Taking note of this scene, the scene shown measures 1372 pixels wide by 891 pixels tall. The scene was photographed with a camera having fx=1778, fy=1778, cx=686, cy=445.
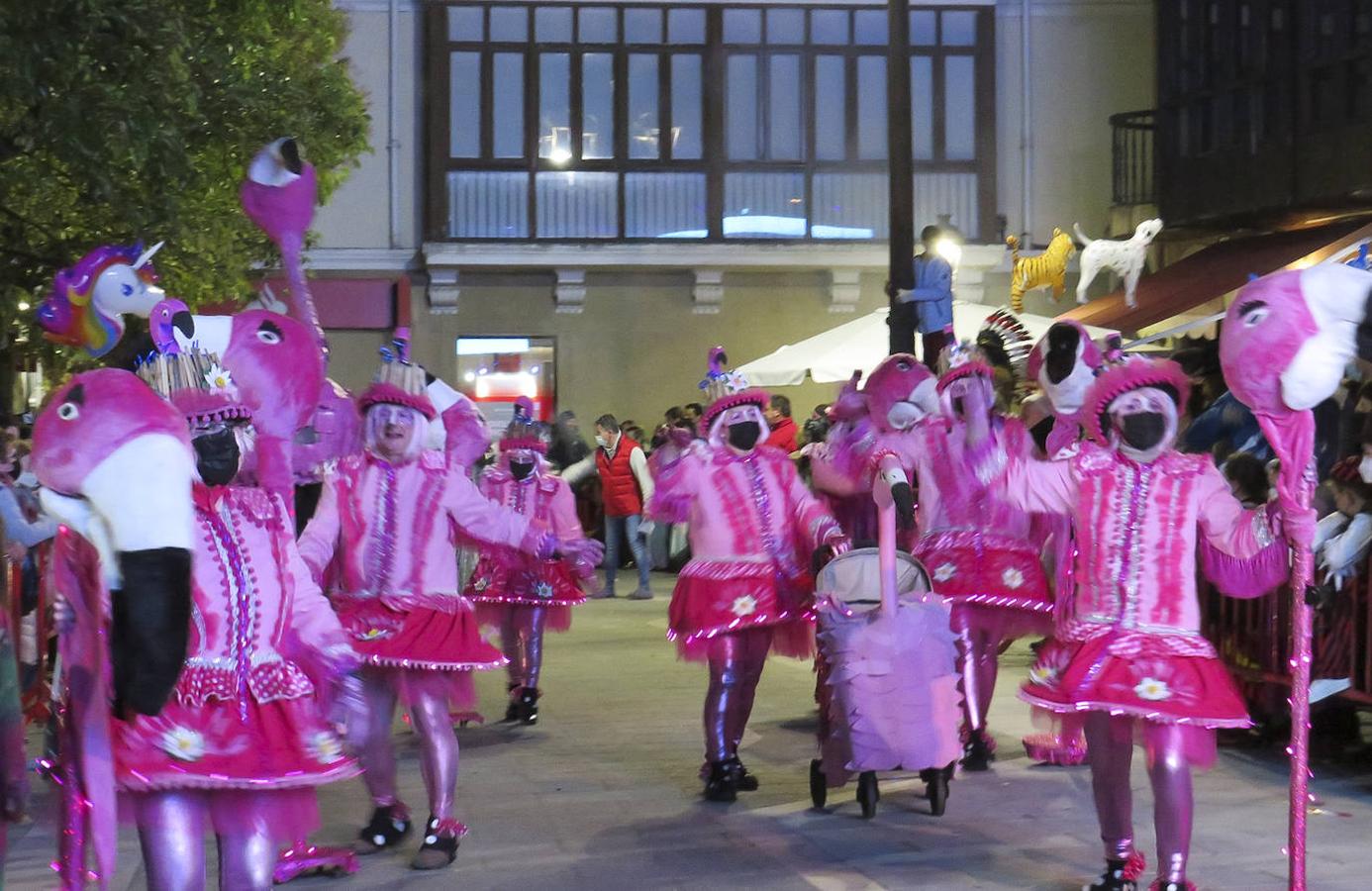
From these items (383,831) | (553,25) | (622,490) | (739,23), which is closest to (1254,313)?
(383,831)

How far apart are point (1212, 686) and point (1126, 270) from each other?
36.3 feet

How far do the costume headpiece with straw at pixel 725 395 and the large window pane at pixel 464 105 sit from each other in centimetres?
Result: 1456

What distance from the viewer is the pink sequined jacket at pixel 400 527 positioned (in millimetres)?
7094

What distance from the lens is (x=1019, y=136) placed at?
22.8 m

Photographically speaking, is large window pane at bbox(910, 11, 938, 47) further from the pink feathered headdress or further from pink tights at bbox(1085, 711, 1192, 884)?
pink tights at bbox(1085, 711, 1192, 884)

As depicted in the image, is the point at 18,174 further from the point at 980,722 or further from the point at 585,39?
Result: the point at 585,39

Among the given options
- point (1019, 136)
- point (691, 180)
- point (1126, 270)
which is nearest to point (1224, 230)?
point (1126, 270)

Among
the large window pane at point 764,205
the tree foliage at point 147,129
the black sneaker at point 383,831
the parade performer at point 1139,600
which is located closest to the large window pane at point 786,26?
the large window pane at point 764,205

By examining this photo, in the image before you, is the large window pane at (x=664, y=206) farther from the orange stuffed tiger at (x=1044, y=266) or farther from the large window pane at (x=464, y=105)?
the orange stuffed tiger at (x=1044, y=266)

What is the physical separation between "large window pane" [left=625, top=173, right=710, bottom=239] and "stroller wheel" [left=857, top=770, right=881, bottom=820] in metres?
15.6

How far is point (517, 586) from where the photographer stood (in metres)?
10.7

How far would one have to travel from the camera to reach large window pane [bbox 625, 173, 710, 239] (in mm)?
22484

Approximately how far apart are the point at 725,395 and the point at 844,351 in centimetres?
662

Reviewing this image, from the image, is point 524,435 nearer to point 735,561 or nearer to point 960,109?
point 735,561
